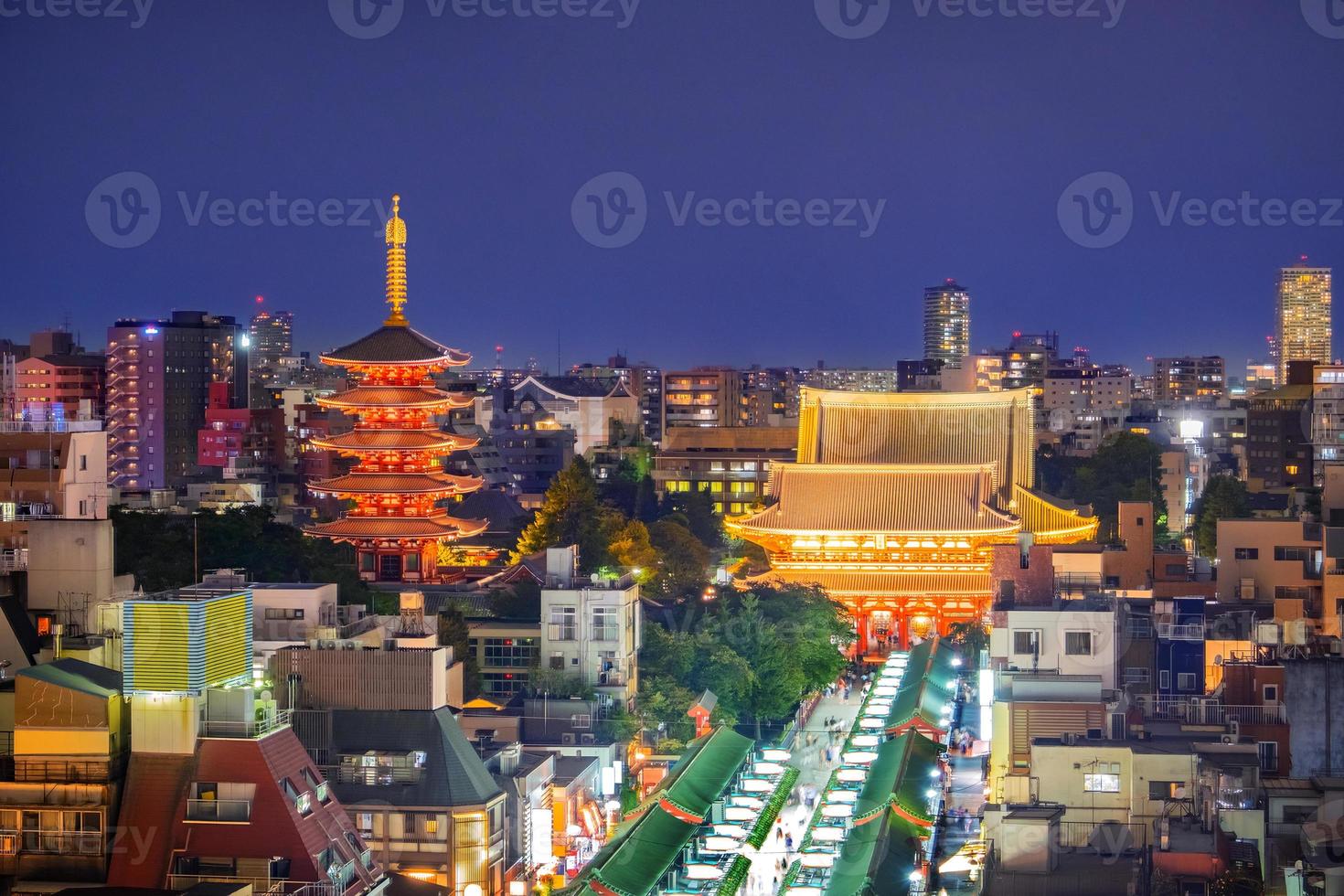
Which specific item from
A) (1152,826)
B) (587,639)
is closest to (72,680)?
(1152,826)

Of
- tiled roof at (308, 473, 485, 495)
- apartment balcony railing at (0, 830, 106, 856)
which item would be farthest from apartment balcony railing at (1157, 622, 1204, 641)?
tiled roof at (308, 473, 485, 495)

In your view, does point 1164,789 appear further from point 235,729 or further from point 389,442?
point 389,442

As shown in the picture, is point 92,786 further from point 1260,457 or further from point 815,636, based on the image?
point 1260,457

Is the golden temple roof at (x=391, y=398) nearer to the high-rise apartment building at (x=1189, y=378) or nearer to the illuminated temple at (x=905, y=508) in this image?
the illuminated temple at (x=905, y=508)

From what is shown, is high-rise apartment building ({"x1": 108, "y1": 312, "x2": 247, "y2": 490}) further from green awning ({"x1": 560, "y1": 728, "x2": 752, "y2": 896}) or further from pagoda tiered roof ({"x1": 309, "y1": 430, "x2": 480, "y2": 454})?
green awning ({"x1": 560, "y1": 728, "x2": 752, "y2": 896})

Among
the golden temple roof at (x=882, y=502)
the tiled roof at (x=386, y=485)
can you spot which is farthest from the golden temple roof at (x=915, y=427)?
the tiled roof at (x=386, y=485)

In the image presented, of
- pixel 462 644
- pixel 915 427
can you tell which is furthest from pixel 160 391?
pixel 462 644
